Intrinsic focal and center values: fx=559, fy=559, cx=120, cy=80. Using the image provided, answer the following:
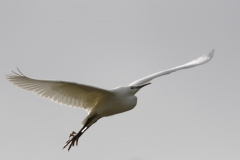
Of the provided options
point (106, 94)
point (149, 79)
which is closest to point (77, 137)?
point (106, 94)

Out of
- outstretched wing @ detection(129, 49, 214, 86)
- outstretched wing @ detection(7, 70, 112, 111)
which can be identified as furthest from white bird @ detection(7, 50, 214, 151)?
outstretched wing @ detection(129, 49, 214, 86)

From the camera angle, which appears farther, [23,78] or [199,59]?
[199,59]

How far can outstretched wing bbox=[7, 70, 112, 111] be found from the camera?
13.5 metres

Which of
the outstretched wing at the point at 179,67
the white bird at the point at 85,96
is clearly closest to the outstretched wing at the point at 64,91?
the white bird at the point at 85,96

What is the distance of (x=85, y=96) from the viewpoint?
14.3m

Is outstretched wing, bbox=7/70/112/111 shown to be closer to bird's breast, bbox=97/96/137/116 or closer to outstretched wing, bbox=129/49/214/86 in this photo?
bird's breast, bbox=97/96/137/116

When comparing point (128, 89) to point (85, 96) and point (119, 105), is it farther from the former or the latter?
point (85, 96)

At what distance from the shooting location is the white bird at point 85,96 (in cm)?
1358

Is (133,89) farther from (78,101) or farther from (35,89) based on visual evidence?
(35,89)

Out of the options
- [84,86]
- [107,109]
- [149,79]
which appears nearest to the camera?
[84,86]

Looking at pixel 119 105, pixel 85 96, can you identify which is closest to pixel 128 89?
pixel 119 105

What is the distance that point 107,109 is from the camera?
14117 mm

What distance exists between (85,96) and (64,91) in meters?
0.61

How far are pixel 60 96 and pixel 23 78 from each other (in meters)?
1.22
